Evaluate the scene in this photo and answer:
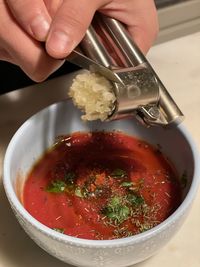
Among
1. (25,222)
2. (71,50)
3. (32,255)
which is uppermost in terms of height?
(71,50)

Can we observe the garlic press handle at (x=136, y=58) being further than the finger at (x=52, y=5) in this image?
No

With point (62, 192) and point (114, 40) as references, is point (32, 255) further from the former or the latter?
point (114, 40)

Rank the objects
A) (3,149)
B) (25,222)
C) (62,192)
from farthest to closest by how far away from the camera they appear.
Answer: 1. (3,149)
2. (62,192)
3. (25,222)

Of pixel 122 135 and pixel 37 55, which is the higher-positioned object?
pixel 37 55

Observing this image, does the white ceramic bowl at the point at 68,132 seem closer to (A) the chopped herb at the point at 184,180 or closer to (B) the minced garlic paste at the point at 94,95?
(A) the chopped herb at the point at 184,180

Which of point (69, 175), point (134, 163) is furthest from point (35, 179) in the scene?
point (134, 163)

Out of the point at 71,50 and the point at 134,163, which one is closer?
the point at 71,50

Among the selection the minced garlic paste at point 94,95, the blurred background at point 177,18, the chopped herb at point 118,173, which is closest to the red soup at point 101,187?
the chopped herb at point 118,173

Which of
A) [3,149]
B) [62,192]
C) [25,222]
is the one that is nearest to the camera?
[25,222]

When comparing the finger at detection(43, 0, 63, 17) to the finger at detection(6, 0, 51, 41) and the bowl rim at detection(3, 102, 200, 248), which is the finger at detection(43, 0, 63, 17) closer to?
the finger at detection(6, 0, 51, 41)
